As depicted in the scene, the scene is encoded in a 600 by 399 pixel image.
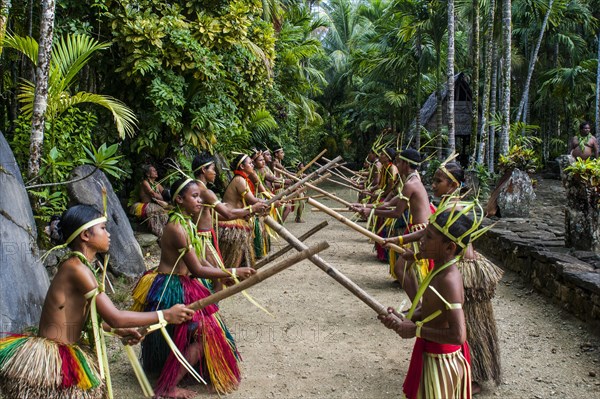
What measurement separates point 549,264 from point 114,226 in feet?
17.1

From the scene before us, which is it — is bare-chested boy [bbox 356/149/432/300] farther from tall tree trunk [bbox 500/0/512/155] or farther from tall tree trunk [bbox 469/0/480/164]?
tall tree trunk [bbox 469/0/480/164]

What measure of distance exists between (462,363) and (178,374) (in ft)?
6.29

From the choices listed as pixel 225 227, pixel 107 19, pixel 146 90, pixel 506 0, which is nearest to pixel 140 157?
pixel 146 90

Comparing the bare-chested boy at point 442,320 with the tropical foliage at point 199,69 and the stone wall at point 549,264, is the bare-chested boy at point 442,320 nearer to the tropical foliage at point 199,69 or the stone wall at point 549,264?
the stone wall at point 549,264

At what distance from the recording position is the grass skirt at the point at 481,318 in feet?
12.0

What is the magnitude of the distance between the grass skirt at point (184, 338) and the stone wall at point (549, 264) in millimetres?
3388

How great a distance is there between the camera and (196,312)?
11.7 feet

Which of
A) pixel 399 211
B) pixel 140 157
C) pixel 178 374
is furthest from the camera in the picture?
pixel 140 157

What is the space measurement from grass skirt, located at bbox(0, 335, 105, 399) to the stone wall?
4.28 metres

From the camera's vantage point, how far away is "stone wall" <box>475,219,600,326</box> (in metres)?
4.89

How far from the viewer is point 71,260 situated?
2.51m

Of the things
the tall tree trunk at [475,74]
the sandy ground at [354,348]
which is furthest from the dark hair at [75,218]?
the tall tree trunk at [475,74]

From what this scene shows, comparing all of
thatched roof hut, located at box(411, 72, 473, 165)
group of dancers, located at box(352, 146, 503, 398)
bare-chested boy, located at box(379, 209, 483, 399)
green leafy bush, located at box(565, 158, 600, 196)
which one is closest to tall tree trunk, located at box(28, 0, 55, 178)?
group of dancers, located at box(352, 146, 503, 398)

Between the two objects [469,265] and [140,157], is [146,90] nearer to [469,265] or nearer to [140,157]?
[140,157]
